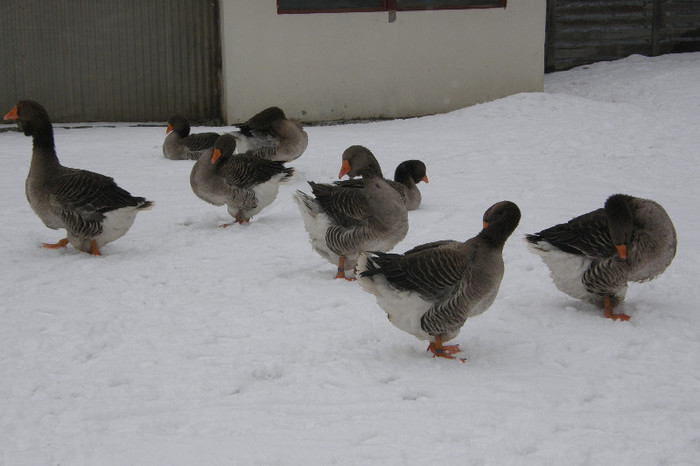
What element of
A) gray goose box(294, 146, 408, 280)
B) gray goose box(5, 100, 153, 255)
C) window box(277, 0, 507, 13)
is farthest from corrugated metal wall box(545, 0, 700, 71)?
gray goose box(5, 100, 153, 255)

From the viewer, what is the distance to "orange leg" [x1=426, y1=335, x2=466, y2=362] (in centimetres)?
507

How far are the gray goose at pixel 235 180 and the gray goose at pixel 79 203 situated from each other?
3.91 ft

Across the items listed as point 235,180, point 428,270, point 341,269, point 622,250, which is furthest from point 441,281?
point 235,180

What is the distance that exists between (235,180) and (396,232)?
2549 millimetres

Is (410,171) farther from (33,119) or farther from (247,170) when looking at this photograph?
(33,119)

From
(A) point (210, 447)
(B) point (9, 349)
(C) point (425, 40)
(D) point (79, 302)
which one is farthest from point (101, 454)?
(C) point (425, 40)

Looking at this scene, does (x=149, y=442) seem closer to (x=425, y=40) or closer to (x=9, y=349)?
(x=9, y=349)

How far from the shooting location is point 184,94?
50.5 feet

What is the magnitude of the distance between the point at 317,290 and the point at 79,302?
1846 mm

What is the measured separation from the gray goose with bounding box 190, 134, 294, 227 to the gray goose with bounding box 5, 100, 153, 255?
1193mm

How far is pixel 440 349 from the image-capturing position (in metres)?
5.09

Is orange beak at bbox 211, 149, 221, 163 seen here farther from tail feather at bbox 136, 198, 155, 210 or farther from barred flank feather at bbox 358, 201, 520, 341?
barred flank feather at bbox 358, 201, 520, 341

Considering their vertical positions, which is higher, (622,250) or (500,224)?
(500,224)

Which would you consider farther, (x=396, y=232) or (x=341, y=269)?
(x=341, y=269)
